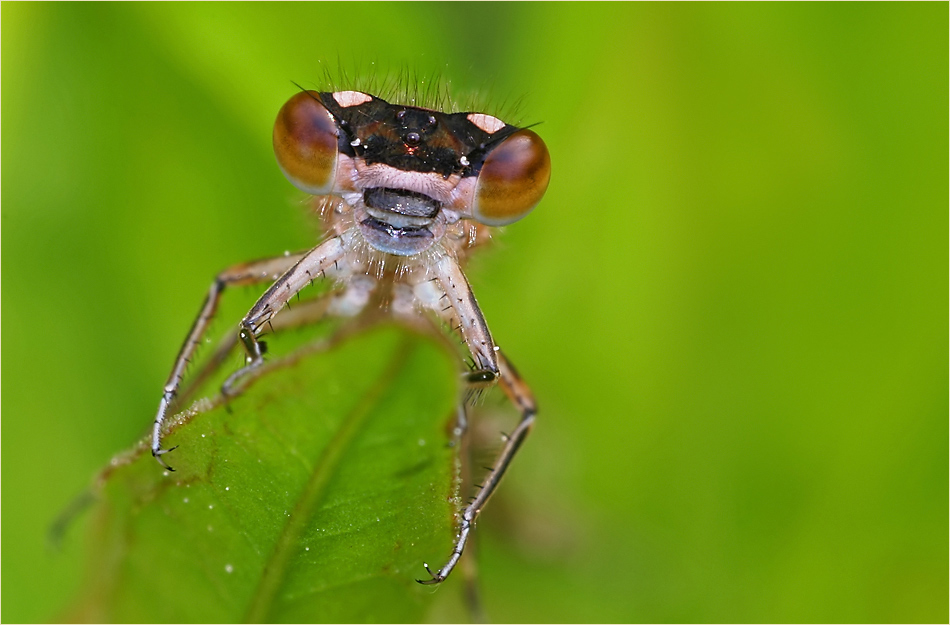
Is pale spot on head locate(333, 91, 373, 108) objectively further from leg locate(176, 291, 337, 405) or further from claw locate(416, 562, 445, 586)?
claw locate(416, 562, 445, 586)

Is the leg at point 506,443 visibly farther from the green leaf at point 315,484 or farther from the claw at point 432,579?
the green leaf at point 315,484

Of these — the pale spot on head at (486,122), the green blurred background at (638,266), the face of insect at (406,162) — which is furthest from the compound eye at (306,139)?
the green blurred background at (638,266)

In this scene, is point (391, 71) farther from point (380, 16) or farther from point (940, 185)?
point (940, 185)

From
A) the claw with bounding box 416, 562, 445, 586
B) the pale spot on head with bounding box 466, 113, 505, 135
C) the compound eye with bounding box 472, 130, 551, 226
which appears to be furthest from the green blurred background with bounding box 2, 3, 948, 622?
the claw with bounding box 416, 562, 445, 586

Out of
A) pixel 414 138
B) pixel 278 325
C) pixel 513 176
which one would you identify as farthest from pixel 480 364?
pixel 278 325

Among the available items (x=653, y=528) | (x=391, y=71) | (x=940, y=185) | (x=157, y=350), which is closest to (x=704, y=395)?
(x=653, y=528)

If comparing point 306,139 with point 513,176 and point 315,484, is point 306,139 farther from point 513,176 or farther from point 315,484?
point 315,484
